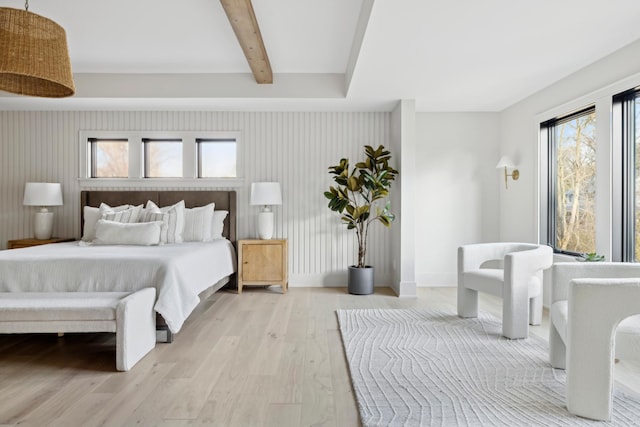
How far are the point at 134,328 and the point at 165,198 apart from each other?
115 inches

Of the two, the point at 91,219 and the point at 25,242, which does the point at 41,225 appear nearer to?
the point at 25,242

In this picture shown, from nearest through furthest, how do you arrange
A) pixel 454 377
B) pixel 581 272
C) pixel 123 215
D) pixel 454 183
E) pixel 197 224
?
pixel 454 377, pixel 581 272, pixel 123 215, pixel 197 224, pixel 454 183

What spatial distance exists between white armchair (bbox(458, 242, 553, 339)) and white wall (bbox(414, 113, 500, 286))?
159 centimetres

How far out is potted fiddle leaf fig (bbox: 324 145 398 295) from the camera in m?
5.08

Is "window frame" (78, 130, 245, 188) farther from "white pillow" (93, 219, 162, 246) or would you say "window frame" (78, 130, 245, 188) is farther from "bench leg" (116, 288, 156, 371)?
"bench leg" (116, 288, 156, 371)

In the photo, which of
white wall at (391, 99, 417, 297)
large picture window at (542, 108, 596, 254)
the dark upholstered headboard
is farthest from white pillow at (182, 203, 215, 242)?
large picture window at (542, 108, 596, 254)

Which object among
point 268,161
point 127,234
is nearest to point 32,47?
point 127,234

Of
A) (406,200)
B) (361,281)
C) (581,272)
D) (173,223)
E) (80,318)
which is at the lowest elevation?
(361,281)

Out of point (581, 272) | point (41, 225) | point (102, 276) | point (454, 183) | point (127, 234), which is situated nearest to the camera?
point (581, 272)

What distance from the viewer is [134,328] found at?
2824 mm

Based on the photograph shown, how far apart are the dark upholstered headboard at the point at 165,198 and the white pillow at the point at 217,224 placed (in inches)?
3.9

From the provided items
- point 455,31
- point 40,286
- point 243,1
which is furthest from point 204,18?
point 40,286

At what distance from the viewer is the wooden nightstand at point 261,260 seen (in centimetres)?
518

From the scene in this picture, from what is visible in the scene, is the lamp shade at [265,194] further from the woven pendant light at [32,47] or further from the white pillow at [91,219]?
the woven pendant light at [32,47]
